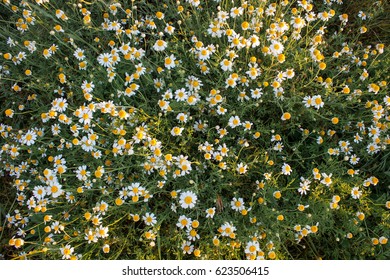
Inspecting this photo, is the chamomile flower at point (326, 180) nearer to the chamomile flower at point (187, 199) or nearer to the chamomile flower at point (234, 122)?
the chamomile flower at point (234, 122)

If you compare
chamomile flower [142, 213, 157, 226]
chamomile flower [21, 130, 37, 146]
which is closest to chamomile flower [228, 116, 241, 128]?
chamomile flower [142, 213, 157, 226]

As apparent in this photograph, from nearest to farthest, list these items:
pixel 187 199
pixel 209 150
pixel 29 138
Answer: pixel 187 199 → pixel 209 150 → pixel 29 138

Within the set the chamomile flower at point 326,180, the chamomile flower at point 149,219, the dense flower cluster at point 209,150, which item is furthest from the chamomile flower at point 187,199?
the chamomile flower at point 326,180

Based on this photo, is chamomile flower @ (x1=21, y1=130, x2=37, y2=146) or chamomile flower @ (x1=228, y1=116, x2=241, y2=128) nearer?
chamomile flower @ (x1=228, y1=116, x2=241, y2=128)

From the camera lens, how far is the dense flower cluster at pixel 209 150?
280 cm

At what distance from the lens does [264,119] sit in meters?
3.31

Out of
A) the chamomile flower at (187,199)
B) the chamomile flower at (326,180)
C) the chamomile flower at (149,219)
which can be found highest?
the chamomile flower at (326,180)

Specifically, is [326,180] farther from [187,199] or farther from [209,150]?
[187,199]

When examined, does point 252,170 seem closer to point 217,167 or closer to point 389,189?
point 217,167

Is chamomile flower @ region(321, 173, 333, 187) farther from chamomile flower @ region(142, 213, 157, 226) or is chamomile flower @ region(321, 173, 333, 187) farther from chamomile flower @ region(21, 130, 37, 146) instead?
chamomile flower @ region(21, 130, 37, 146)

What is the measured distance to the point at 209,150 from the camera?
2.90m

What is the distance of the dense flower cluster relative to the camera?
9.18ft

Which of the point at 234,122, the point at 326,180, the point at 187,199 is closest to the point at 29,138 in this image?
the point at 187,199

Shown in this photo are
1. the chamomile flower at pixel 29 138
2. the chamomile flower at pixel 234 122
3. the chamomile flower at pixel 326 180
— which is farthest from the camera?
the chamomile flower at pixel 29 138
